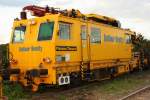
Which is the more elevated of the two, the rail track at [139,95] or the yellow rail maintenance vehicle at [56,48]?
the yellow rail maintenance vehicle at [56,48]

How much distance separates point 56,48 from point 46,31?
3.17ft

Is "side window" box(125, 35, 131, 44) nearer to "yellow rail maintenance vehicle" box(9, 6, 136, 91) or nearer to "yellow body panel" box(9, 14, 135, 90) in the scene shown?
"yellow rail maintenance vehicle" box(9, 6, 136, 91)

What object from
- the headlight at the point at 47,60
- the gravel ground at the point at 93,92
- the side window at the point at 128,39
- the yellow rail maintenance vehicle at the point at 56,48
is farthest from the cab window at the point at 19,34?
the side window at the point at 128,39

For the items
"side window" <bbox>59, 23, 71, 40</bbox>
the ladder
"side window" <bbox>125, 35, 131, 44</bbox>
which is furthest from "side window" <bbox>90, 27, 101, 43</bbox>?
"side window" <bbox>125, 35, 131, 44</bbox>

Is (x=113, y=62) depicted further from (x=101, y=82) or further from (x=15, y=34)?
(x=15, y=34)

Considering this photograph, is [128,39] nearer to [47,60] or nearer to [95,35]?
[95,35]

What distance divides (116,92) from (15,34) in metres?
4.79

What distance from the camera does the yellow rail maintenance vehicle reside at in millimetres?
13852

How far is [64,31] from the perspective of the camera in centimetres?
1440

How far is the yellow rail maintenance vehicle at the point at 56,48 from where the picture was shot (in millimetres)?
13852

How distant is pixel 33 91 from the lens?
48.0ft

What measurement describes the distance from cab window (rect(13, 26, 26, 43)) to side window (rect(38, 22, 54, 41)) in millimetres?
1048

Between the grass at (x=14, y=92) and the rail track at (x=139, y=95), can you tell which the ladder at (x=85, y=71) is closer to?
the rail track at (x=139, y=95)

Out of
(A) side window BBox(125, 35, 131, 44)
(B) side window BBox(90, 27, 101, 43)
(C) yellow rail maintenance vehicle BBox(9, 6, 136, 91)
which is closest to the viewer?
(C) yellow rail maintenance vehicle BBox(9, 6, 136, 91)
